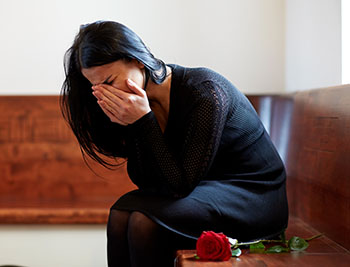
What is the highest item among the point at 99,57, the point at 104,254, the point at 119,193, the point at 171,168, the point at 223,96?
the point at 99,57

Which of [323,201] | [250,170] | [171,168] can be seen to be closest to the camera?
[171,168]

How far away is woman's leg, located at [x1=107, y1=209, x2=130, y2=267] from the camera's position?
1190mm

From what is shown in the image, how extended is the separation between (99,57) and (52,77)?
1.12m

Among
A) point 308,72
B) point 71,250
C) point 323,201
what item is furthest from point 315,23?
point 71,250

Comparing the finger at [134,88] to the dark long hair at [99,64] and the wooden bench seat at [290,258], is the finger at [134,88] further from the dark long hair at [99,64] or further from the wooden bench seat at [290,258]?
the wooden bench seat at [290,258]

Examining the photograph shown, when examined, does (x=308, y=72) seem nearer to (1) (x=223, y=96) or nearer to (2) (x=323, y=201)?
(2) (x=323, y=201)

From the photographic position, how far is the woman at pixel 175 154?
1157mm

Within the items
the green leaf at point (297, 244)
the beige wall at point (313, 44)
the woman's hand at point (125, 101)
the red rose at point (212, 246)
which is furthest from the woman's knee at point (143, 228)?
the beige wall at point (313, 44)

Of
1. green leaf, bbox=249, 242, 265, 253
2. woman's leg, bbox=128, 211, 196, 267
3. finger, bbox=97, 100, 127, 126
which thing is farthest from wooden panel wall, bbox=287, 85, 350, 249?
finger, bbox=97, 100, 127, 126

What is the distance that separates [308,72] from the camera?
74.5 inches

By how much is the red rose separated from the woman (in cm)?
9

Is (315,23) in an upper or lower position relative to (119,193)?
upper

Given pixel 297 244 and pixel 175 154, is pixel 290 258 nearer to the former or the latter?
pixel 297 244

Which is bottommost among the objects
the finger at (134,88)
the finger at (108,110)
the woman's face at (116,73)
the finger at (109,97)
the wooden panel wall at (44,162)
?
the wooden panel wall at (44,162)
